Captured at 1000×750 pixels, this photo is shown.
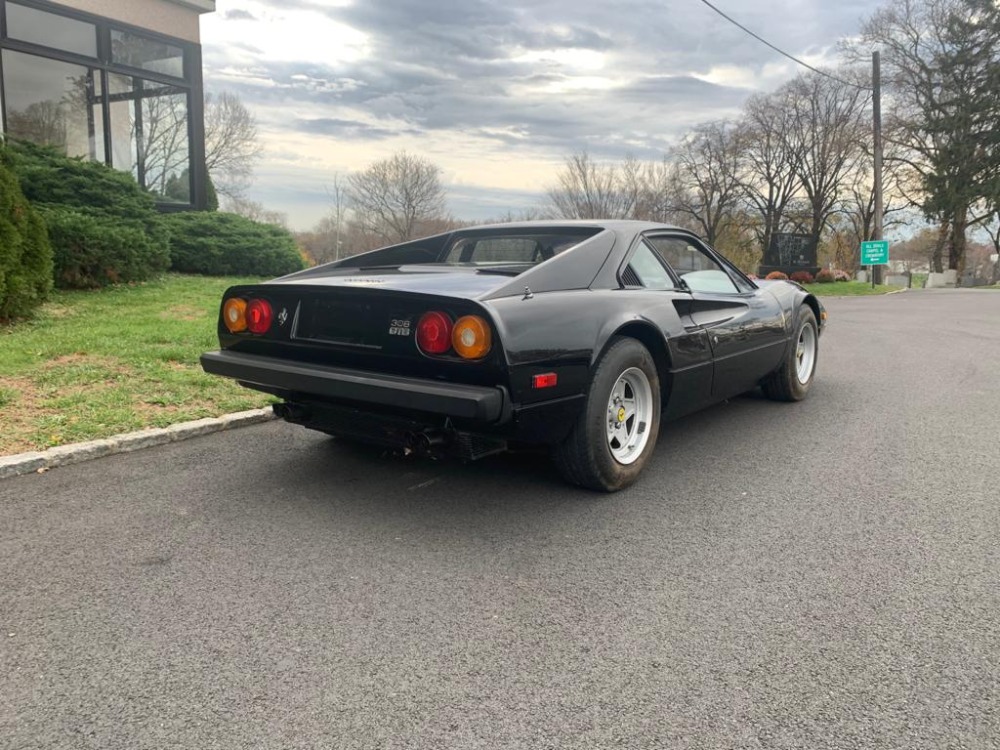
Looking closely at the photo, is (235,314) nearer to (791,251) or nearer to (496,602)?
(496,602)

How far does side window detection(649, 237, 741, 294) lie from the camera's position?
4480mm

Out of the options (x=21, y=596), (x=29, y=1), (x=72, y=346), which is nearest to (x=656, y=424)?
(x=21, y=596)

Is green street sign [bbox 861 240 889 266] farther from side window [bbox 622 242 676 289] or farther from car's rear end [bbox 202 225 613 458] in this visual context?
car's rear end [bbox 202 225 613 458]

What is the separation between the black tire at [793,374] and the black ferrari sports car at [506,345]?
1.20m

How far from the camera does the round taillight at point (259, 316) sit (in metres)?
3.73

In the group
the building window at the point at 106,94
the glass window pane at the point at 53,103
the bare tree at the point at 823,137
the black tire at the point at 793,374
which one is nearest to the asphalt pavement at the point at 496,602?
the black tire at the point at 793,374

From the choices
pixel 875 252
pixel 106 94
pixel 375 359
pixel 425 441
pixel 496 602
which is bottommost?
pixel 496 602

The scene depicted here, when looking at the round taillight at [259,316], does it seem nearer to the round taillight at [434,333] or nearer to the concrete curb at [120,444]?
the round taillight at [434,333]

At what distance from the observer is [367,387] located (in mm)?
3182

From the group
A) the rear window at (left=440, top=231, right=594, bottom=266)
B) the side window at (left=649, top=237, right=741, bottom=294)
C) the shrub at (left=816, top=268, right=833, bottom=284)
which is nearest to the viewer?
the rear window at (left=440, top=231, right=594, bottom=266)

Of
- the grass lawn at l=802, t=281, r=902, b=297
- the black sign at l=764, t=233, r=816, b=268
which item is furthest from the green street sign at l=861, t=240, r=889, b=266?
the black sign at l=764, t=233, r=816, b=268

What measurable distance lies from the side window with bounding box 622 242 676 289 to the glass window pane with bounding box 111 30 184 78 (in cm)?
1308

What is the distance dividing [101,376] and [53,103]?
9678mm

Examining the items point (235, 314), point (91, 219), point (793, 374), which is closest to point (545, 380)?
point (235, 314)
